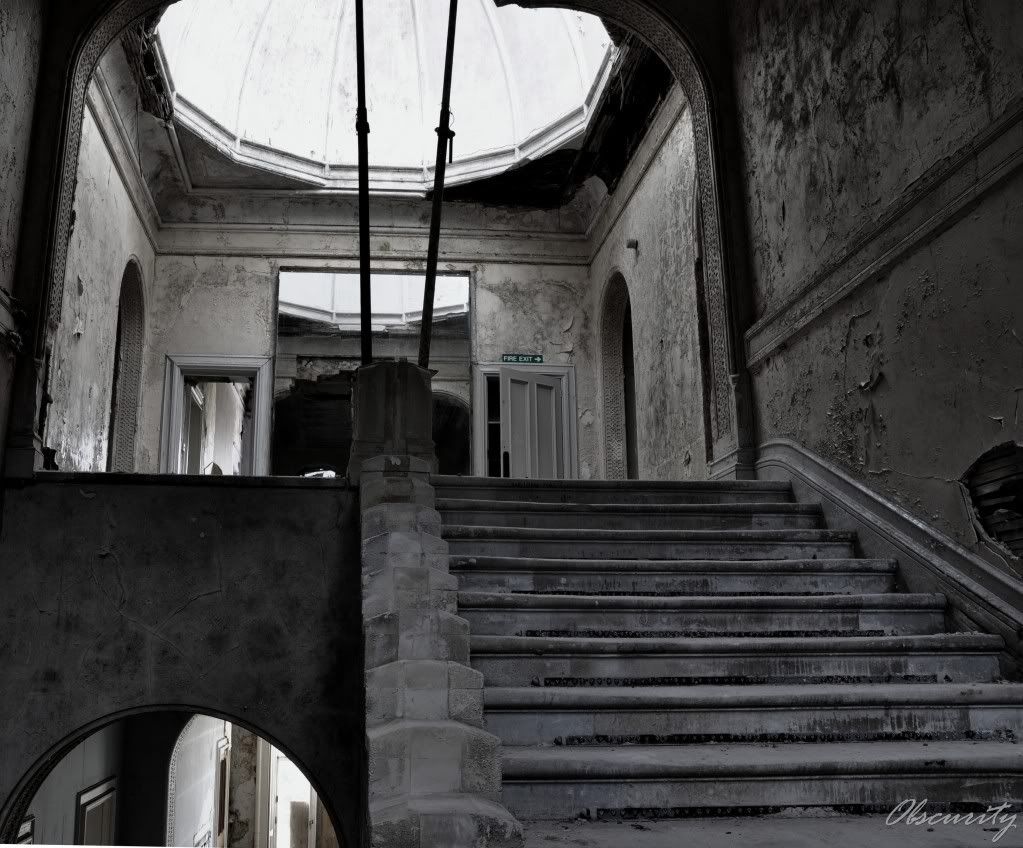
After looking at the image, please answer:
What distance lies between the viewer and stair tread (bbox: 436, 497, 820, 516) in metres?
5.24

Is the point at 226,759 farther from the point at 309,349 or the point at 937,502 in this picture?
the point at 937,502

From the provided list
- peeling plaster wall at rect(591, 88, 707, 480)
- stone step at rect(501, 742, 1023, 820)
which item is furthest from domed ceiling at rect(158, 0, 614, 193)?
stone step at rect(501, 742, 1023, 820)

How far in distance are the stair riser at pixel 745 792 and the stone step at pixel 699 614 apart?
107 cm

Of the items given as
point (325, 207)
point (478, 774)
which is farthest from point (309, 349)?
point (478, 774)

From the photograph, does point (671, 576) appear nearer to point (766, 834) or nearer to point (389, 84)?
point (766, 834)

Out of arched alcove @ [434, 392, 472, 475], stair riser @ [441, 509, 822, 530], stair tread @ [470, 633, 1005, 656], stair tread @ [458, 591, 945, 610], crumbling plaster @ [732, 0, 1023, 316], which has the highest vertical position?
arched alcove @ [434, 392, 472, 475]

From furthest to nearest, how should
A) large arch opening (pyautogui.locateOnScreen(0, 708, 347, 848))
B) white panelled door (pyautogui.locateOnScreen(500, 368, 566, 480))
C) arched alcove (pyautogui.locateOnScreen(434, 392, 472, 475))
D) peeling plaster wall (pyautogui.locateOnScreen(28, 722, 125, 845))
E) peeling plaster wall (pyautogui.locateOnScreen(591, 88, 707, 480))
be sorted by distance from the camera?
arched alcove (pyautogui.locateOnScreen(434, 392, 472, 475))
white panelled door (pyautogui.locateOnScreen(500, 368, 566, 480))
peeling plaster wall (pyautogui.locateOnScreen(591, 88, 707, 480))
peeling plaster wall (pyautogui.locateOnScreen(28, 722, 125, 845))
large arch opening (pyautogui.locateOnScreen(0, 708, 347, 848))

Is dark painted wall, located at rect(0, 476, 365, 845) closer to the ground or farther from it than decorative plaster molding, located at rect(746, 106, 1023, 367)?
closer to the ground

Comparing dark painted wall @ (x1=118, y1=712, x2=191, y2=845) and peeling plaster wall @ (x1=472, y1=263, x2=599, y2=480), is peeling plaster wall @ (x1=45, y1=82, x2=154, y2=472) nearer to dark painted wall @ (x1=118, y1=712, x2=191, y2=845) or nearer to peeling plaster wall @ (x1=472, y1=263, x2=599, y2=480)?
dark painted wall @ (x1=118, y1=712, x2=191, y2=845)

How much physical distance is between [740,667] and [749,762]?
0.80 meters

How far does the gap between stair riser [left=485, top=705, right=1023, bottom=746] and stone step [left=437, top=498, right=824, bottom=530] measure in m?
1.88

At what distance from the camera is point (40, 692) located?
4.91 metres

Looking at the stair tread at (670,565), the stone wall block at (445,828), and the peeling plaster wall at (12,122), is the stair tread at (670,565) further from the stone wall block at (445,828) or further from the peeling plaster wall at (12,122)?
the peeling plaster wall at (12,122)

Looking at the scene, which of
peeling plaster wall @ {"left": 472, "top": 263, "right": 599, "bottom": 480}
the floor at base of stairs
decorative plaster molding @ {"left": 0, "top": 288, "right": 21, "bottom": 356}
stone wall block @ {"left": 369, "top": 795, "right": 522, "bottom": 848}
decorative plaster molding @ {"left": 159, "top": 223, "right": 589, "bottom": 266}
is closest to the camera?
stone wall block @ {"left": 369, "top": 795, "right": 522, "bottom": 848}
